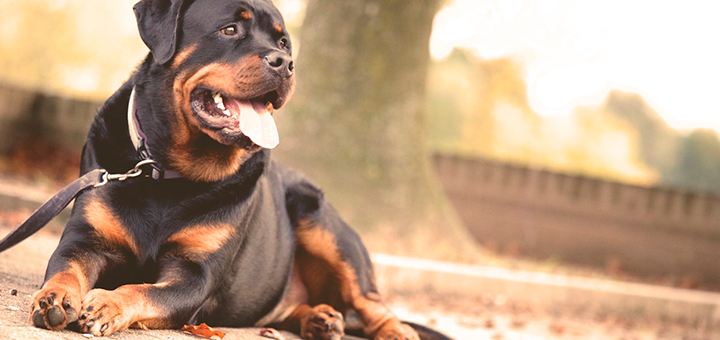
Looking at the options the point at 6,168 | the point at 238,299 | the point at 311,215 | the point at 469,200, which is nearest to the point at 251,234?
the point at 238,299

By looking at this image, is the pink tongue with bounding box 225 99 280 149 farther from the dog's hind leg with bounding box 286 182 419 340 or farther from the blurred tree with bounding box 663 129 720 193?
the blurred tree with bounding box 663 129 720 193

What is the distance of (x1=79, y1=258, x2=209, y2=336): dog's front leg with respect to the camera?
2863mm

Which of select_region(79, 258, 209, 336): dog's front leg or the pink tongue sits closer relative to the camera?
select_region(79, 258, 209, 336): dog's front leg

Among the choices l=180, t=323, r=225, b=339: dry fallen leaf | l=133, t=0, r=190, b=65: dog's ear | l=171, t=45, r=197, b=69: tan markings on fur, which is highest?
l=133, t=0, r=190, b=65: dog's ear

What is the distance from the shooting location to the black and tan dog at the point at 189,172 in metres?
3.36

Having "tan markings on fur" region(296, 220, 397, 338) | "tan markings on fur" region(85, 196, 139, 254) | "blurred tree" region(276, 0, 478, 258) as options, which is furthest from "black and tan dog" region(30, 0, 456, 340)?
"blurred tree" region(276, 0, 478, 258)

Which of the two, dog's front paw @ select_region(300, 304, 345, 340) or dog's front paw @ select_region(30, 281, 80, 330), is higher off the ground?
dog's front paw @ select_region(30, 281, 80, 330)

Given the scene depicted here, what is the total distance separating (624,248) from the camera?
11328mm

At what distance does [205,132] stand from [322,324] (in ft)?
4.01

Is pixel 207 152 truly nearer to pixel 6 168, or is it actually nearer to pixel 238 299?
pixel 238 299

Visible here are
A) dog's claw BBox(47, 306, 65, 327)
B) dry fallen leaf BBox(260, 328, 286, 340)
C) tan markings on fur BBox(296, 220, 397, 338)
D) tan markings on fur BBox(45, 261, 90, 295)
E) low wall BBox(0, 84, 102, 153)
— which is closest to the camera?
dog's claw BBox(47, 306, 65, 327)

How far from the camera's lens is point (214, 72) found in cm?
348

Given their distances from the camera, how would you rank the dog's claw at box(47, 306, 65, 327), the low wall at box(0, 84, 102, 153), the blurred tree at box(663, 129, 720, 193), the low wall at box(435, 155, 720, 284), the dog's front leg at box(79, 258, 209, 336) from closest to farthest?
the dog's claw at box(47, 306, 65, 327)
the dog's front leg at box(79, 258, 209, 336)
the low wall at box(0, 84, 102, 153)
the low wall at box(435, 155, 720, 284)
the blurred tree at box(663, 129, 720, 193)

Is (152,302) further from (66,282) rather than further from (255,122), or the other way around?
(255,122)
